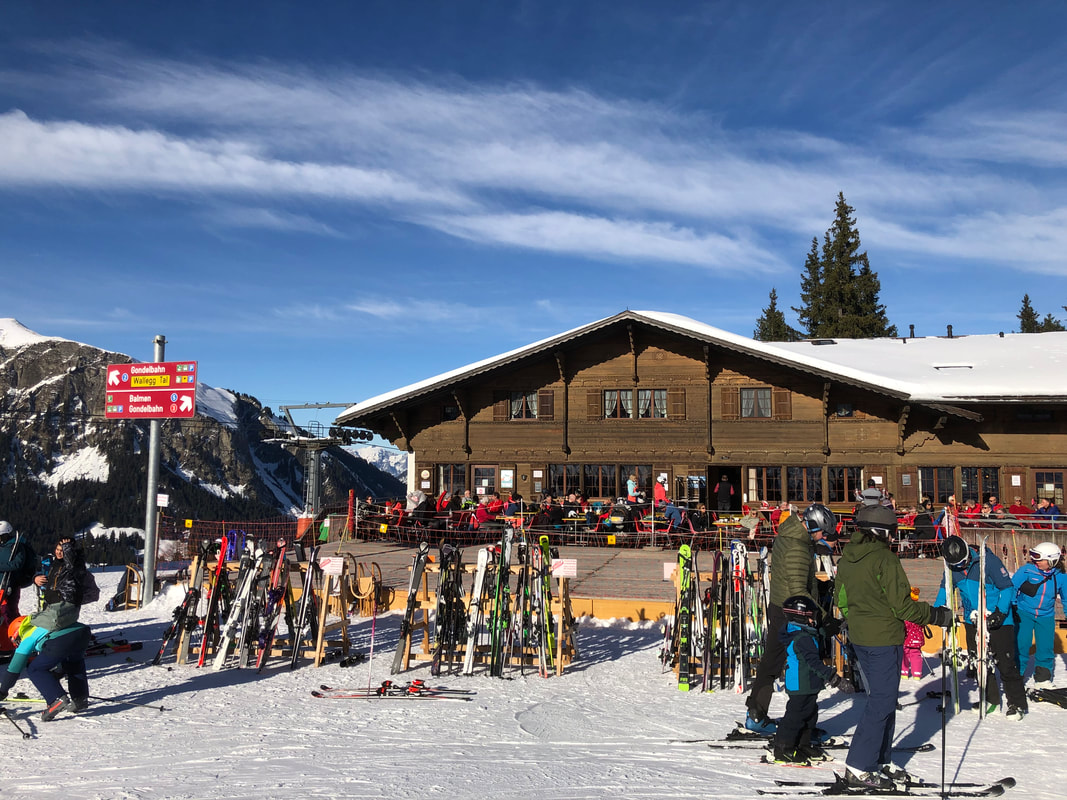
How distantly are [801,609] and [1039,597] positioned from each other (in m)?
3.70

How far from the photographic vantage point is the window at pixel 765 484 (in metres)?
24.9

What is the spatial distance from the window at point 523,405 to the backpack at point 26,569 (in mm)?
18079

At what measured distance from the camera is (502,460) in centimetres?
2683

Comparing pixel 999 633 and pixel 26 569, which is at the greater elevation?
pixel 26 569

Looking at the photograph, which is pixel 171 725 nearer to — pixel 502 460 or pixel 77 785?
pixel 77 785

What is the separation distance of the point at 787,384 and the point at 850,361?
15.0ft

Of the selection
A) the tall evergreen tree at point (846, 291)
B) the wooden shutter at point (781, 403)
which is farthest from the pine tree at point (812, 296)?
the wooden shutter at point (781, 403)

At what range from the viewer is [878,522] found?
222 inches

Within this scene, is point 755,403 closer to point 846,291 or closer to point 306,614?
point 306,614

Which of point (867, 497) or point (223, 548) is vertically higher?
point (867, 497)

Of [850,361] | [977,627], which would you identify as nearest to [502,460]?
[850,361]

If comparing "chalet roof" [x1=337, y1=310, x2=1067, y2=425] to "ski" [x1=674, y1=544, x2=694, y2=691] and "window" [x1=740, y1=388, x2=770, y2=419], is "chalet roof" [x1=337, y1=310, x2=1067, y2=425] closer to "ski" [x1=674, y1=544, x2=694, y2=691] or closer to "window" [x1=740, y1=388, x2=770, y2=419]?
"window" [x1=740, y1=388, x2=770, y2=419]

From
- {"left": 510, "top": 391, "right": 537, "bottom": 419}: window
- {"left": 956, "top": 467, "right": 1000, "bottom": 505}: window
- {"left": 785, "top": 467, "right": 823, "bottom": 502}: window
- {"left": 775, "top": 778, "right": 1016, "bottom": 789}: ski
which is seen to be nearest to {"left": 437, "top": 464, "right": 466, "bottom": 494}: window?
{"left": 510, "top": 391, "right": 537, "bottom": 419}: window

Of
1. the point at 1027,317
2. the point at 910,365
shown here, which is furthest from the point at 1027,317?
the point at 910,365
